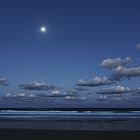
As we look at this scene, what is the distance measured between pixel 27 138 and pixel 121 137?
5420 mm

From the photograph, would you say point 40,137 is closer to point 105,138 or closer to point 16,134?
point 16,134

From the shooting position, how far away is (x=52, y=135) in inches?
804

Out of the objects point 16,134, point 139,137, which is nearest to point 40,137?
point 16,134

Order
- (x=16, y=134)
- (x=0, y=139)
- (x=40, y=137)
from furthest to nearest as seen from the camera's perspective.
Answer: (x=16, y=134) < (x=40, y=137) < (x=0, y=139)

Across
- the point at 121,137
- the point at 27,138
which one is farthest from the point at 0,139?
the point at 121,137

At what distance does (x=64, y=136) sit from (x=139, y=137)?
437cm

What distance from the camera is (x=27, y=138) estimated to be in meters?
19.2

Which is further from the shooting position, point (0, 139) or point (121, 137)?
point (121, 137)

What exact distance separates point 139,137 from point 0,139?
7.86 metres

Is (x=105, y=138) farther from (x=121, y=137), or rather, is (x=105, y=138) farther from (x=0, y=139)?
(x=0, y=139)

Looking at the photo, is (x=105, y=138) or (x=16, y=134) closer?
(x=105, y=138)

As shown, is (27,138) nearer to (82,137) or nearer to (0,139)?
(0,139)

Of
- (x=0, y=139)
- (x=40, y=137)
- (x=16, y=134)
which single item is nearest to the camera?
(x=0, y=139)

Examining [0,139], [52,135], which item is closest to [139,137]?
[52,135]
